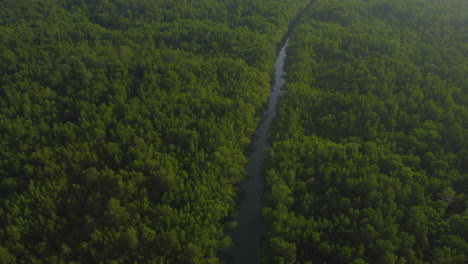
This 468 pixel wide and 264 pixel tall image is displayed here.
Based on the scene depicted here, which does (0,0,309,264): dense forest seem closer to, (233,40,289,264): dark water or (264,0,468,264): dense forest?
(233,40,289,264): dark water

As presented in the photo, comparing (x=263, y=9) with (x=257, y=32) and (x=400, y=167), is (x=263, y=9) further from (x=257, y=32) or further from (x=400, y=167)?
(x=400, y=167)

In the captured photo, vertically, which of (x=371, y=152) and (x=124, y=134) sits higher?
(x=371, y=152)

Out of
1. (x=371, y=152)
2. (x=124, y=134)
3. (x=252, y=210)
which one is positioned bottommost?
(x=252, y=210)

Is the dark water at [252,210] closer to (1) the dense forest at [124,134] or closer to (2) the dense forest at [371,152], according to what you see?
(1) the dense forest at [124,134]

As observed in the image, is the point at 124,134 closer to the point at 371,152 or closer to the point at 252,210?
the point at 252,210

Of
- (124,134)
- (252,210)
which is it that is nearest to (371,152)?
(252,210)

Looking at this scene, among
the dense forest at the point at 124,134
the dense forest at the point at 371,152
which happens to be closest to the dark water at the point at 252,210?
the dense forest at the point at 124,134
